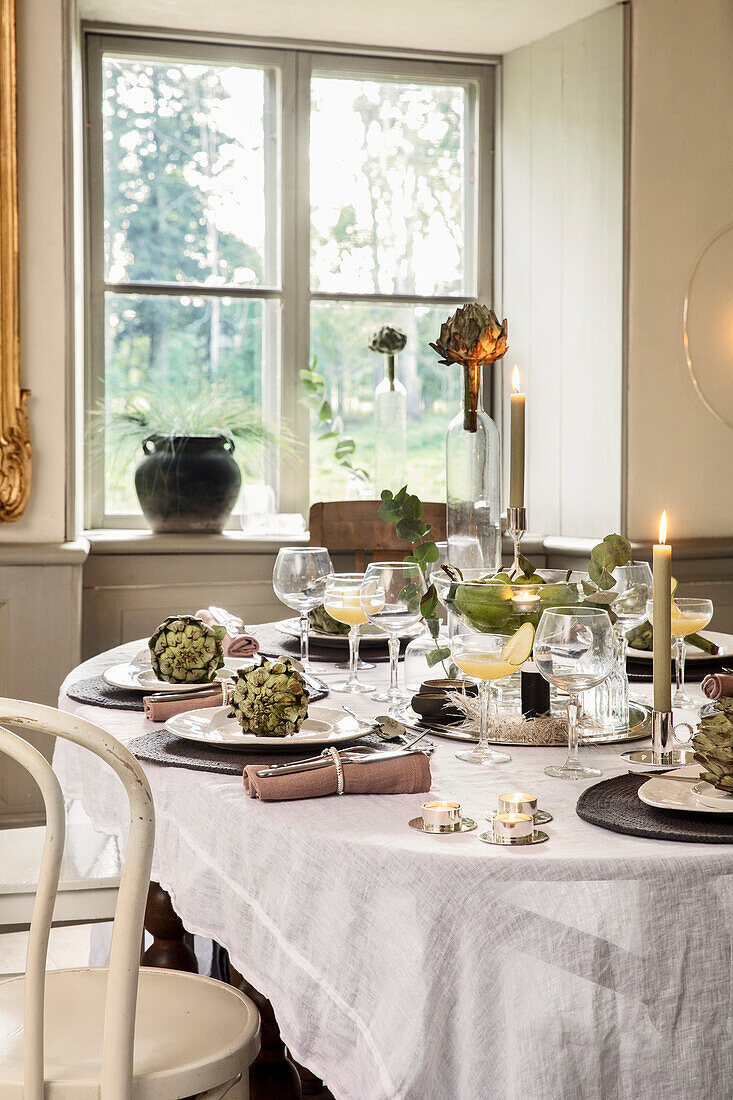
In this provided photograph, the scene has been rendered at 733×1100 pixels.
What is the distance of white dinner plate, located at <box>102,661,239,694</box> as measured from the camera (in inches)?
63.0

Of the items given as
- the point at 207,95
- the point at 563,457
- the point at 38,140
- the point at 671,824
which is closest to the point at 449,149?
the point at 207,95

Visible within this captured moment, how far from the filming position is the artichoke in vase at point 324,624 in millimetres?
2057

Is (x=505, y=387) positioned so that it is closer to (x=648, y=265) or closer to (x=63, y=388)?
(x=648, y=265)

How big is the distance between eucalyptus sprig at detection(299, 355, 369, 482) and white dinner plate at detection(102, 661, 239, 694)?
195 centimetres

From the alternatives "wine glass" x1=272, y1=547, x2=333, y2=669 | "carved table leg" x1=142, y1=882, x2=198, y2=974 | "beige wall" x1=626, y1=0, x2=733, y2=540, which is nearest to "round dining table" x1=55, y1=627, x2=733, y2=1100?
"wine glass" x1=272, y1=547, x2=333, y2=669

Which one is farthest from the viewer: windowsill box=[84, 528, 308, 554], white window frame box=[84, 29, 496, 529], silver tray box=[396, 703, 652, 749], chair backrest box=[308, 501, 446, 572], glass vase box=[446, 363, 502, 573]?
white window frame box=[84, 29, 496, 529]

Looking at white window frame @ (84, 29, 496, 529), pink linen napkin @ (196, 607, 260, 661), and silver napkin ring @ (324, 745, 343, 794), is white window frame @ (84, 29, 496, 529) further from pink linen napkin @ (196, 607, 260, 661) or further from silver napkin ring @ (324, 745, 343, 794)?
silver napkin ring @ (324, 745, 343, 794)

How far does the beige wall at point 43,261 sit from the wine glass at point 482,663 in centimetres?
202

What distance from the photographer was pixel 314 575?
183 centimetres

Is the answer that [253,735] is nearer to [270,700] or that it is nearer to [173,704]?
[270,700]

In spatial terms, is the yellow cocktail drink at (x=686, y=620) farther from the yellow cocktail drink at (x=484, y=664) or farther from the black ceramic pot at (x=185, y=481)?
the black ceramic pot at (x=185, y=481)

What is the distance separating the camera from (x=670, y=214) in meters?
3.34

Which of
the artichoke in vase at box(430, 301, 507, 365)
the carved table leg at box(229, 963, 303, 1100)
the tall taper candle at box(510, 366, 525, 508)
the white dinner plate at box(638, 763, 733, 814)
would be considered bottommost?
the carved table leg at box(229, 963, 303, 1100)

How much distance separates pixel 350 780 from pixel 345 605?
0.49m
